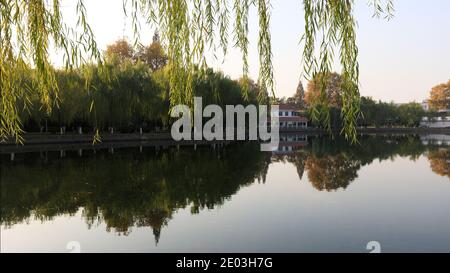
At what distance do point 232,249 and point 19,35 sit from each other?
731 centimetres

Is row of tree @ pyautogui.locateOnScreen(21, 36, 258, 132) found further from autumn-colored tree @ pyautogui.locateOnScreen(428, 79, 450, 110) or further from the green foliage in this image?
autumn-colored tree @ pyautogui.locateOnScreen(428, 79, 450, 110)

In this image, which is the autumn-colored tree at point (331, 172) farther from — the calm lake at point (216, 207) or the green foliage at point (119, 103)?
the green foliage at point (119, 103)

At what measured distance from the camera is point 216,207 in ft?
43.6

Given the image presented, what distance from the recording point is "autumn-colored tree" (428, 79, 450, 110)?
97.0 m

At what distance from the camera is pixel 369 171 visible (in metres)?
22.3

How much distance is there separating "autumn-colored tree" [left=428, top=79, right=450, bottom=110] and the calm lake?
8446 cm

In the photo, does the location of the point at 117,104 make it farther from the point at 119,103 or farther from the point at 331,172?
the point at 331,172

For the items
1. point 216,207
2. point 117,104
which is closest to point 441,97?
point 117,104

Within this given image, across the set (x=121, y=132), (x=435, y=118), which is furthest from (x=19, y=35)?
(x=435, y=118)

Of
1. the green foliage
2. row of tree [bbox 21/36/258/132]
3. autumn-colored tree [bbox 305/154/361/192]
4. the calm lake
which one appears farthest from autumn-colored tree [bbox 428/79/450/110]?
the calm lake

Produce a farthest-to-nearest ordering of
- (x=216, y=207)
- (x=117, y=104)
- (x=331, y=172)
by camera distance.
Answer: (x=117, y=104), (x=331, y=172), (x=216, y=207)

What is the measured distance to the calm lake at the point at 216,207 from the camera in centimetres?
964

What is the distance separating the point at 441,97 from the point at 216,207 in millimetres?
99529
